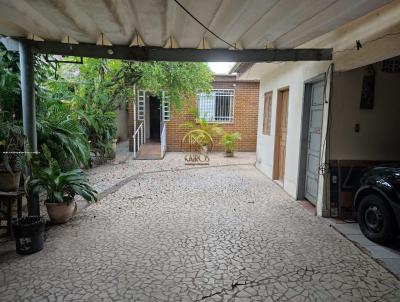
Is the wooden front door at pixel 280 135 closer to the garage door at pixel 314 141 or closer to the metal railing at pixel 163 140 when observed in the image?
the garage door at pixel 314 141

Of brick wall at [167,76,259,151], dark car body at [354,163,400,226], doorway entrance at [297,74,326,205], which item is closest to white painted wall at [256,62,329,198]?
doorway entrance at [297,74,326,205]

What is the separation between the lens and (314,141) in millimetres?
4805

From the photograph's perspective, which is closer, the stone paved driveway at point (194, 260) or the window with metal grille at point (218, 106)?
the stone paved driveway at point (194, 260)

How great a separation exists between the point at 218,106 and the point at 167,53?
8.35 m

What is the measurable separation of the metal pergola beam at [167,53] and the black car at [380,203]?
5.78ft

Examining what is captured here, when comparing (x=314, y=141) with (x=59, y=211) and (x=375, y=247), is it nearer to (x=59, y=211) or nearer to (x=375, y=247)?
(x=375, y=247)

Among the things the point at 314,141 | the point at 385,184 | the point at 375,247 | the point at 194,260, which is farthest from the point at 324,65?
the point at 194,260

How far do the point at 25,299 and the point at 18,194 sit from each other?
1496 millimetres

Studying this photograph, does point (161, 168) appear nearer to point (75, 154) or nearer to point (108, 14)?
point (75, 154)

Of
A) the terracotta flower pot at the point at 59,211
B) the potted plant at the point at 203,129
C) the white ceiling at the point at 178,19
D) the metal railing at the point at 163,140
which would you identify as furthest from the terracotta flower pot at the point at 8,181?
the potted plant at the point at 203,129

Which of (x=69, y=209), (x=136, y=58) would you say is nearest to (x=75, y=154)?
(x=69, y=209)

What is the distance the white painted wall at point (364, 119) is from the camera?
4.10 metres

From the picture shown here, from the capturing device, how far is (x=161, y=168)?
828cm

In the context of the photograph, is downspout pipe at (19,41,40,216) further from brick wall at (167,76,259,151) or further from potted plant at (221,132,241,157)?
brick wall at (167,76,259,151)
